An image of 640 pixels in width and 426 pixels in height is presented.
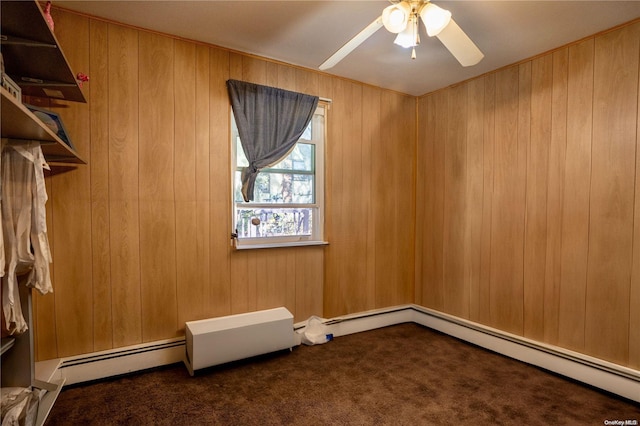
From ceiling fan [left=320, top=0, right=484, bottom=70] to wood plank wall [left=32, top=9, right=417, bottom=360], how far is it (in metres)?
1.14

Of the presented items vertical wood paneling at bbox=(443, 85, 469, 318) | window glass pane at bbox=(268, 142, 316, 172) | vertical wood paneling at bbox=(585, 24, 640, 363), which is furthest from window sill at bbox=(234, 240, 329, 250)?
vertical wood paneling at bbox=(585, 24, 640, 363)

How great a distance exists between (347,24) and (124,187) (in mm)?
1936

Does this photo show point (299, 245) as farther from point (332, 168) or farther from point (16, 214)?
point (16, 214)

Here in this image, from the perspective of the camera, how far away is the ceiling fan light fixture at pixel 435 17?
1.61 m

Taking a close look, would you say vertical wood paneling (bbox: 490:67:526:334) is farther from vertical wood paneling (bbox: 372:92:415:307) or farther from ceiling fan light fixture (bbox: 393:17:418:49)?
ceiling fan light fixture (bbox: 393:17:418:49)

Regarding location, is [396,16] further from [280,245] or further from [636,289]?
[636,289]

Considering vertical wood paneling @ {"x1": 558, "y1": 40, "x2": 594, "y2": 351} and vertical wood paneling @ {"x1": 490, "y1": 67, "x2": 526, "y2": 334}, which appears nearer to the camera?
vertical wood paneling @ {"x1": 558, "y1": 40, "x2": 594, "y2": 351}

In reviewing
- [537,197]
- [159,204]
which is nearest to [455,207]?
[537,197]

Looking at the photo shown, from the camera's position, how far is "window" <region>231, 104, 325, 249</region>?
2801mm

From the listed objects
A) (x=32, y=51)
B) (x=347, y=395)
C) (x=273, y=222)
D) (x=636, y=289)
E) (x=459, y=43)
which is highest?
(x=459, y=43)

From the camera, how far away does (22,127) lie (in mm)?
1233

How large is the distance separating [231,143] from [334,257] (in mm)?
1424

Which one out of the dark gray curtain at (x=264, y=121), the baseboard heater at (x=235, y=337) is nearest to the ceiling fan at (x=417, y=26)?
the dark gray curtain at (x=264, y=121)

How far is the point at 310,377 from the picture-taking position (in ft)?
7.74
